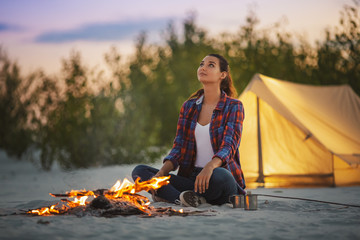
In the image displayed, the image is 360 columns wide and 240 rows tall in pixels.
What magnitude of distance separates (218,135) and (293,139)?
269 cm

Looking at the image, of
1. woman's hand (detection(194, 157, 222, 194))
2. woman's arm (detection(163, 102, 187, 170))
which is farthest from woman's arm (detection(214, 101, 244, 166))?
woman's arm (detection(163, 102, 187, 170))

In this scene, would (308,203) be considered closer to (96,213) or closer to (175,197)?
(175,197)

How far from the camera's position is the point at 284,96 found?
6242 mm

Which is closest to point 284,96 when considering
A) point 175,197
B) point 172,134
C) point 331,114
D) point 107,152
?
point 331,114

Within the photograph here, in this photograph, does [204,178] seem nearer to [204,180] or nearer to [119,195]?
[204,180]

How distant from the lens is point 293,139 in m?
6.24

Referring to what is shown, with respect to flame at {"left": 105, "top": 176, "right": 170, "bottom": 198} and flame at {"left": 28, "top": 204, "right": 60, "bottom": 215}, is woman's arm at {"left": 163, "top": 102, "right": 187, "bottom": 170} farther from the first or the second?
flame at {"left": 28, "top": 204, "right": 60, "bottom": 215}

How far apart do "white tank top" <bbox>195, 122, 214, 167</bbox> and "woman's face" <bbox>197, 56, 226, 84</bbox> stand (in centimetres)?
38

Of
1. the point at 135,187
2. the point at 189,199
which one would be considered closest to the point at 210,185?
the point at 189,199

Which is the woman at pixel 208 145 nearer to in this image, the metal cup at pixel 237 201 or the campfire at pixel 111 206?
the metal cup at pixel 237 201

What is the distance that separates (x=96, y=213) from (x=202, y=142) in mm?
1095

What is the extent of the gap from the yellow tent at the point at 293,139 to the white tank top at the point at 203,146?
2.18 meters

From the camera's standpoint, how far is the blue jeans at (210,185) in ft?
11.9

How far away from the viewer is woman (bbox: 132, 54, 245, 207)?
370 centimetres
